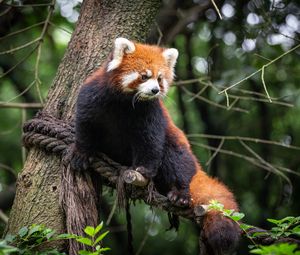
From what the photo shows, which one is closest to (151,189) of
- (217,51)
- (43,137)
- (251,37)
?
(43,137)

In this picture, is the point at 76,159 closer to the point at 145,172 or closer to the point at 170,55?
the point at 145,172

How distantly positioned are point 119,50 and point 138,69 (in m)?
0.21

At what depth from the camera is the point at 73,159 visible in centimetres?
396

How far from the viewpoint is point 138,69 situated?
4105 mm

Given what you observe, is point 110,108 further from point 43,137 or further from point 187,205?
point 187,205

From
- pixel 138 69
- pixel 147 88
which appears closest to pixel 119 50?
pixel 138 69

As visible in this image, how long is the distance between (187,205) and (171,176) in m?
0.39

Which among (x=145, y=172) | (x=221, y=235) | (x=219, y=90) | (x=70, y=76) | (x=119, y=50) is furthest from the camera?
(x=219, y=90)

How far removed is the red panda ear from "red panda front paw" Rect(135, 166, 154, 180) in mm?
746

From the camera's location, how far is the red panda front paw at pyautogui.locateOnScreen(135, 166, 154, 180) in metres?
3.87

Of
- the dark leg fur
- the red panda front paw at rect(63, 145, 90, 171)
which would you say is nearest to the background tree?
the red panda front paw at rect(63, 145, 90, 171)

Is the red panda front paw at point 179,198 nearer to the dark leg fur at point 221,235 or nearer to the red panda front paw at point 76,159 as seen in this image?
the dark leg fur at point 221,235

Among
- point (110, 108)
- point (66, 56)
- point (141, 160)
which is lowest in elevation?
point (141, 160)

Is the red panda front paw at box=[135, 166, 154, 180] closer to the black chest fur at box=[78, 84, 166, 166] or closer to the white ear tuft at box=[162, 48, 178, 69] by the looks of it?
the black chest fur at box=[78, 84, 166, 166]
